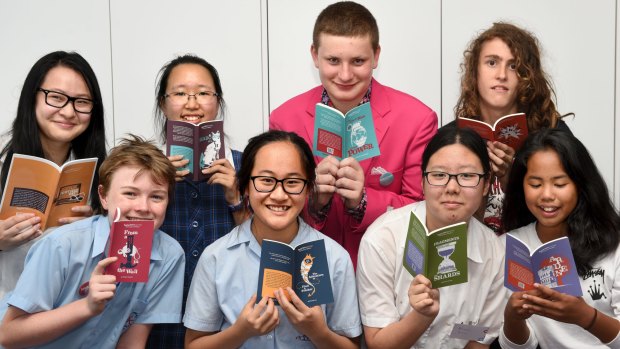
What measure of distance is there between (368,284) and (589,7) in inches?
87.0

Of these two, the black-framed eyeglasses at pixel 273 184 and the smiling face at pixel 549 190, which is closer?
the black-framed eyeglasses at pixel 273 184

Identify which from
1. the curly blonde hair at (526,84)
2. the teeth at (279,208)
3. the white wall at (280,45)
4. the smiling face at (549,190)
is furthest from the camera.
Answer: the white wall at (280,45)

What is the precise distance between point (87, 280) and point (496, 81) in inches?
69.9

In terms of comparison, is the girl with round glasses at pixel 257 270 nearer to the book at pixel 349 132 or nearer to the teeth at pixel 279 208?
the teeth at pixel 279 208

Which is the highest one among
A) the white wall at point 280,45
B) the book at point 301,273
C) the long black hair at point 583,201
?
the white wall at point 280,45

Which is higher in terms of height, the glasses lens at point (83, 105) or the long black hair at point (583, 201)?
the glasses lens at point (83, 105)

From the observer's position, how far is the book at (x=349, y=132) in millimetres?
2709

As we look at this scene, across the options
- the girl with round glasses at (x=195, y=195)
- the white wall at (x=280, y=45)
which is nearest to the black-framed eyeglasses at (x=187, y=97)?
the girl with round glasses at (x=195, y=195)

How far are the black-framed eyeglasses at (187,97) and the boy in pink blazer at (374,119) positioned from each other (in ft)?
1.05

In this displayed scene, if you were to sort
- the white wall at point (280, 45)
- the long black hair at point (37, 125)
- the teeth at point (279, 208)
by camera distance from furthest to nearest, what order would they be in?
the white wall at point (280, 45) < the long black hair at point (37, 125) < the teeth at point (279, 208)

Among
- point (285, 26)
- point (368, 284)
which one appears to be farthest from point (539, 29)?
point (368, 284)

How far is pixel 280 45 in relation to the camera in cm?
394

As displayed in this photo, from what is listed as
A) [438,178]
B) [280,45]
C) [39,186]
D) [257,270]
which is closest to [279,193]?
[257,270]

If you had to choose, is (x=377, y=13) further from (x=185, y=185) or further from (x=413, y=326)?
(x=413, y=326)
